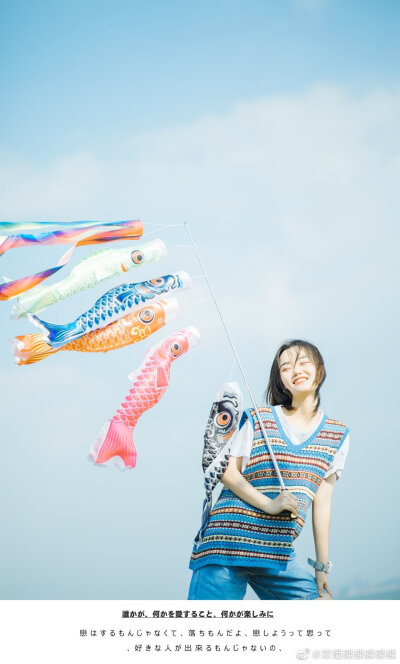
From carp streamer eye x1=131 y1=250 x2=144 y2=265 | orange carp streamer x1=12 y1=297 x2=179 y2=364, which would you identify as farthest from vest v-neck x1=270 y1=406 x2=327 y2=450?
carp streamer eye x1=131 y1=250 x2=144 y2=265

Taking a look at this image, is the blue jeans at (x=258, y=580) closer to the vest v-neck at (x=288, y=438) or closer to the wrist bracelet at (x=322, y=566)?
the wrist bracelet at (x=322, y=566)

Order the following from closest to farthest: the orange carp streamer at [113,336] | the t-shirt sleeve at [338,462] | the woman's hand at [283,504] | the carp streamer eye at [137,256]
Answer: the woman's hand at [283,504]
the t-shirt sleeve at [338,462]
the orange carp streamer at [113,336]
the carp streamer eye at [137,256]

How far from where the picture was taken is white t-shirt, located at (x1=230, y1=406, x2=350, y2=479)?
5.30 feet

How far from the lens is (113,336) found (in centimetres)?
185

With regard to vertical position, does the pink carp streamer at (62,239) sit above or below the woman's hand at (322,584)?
above

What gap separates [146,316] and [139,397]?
0.24 m

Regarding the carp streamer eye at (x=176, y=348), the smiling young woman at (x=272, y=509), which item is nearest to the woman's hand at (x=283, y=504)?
the smiling young woman at (x=272, y=509)

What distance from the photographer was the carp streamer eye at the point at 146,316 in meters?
1.87

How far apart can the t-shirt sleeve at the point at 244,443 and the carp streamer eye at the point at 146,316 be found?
423 mm

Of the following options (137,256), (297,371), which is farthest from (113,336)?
(297,371)

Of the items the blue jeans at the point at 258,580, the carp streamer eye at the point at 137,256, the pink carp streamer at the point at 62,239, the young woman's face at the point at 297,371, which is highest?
the pink carp streamer at the point at 62,239

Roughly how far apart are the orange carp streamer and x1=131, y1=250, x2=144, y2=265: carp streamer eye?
0.14 m
